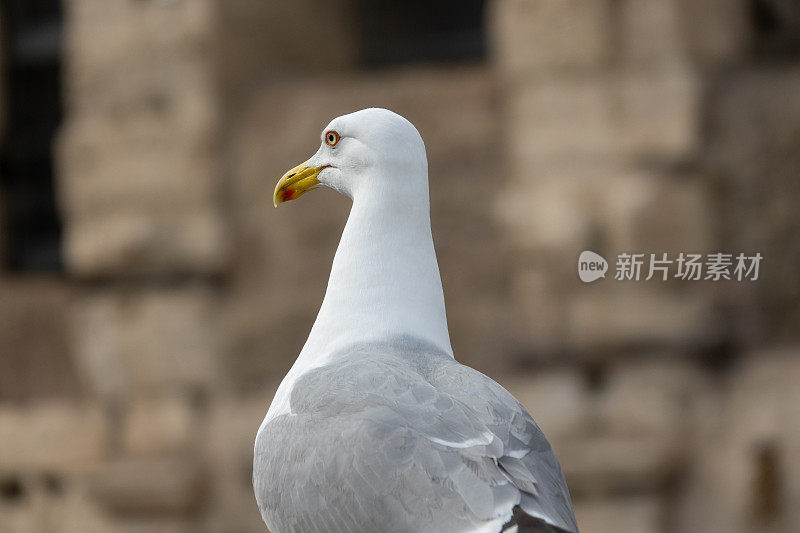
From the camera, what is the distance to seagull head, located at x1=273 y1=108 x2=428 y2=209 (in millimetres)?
2684

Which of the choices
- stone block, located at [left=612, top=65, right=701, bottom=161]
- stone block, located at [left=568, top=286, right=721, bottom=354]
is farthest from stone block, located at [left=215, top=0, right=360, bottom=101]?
stone block, located at [left=568, top=286, right=721, bottom=354]

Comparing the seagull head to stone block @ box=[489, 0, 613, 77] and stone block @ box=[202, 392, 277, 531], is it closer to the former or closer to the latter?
stone block @ box=[489, 0, 613, 77]

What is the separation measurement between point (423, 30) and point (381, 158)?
12.2 ft

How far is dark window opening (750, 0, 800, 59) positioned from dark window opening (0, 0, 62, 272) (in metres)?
3.35

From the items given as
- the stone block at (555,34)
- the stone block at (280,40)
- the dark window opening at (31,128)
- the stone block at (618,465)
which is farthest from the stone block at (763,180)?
the dark window opening at (31,128)

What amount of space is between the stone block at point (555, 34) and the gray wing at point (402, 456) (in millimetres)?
2406

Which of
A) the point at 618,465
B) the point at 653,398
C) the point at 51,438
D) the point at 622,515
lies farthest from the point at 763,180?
the point at 51,438

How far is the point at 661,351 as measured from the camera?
183 inches

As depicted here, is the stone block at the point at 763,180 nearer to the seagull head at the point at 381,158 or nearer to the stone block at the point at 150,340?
the stone block at the point at 150,340

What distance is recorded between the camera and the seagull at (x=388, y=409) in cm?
218

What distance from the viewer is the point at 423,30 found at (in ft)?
20.6

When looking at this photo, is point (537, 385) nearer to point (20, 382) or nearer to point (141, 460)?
point (141, 460)

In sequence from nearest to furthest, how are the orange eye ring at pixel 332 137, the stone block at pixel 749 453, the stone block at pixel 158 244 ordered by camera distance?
1. the orange eye ring at pixel 332 137
2. the stone block at pixel 749 453
3. the stone block at pixel 158 244

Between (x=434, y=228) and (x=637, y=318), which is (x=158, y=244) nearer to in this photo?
(x=434, y=228)
